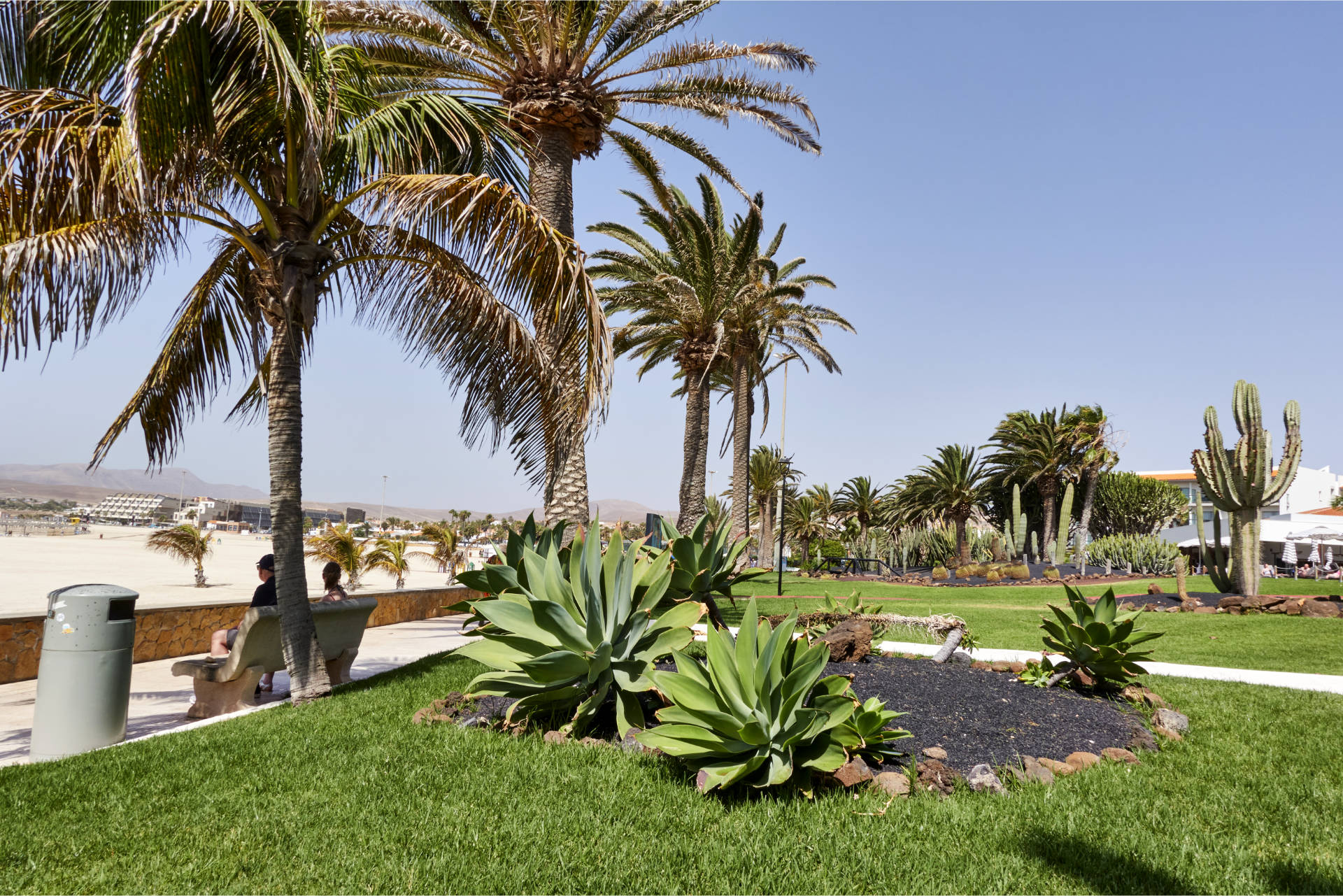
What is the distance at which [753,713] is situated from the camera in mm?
3617

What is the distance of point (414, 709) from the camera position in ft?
17.9

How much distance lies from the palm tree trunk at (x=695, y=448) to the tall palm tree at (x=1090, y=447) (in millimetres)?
21759

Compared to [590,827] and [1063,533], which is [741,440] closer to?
[1063,533]

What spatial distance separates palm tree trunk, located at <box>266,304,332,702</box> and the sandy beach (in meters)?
3.53

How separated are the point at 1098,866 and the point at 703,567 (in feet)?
11.6

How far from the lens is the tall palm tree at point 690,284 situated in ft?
55.6

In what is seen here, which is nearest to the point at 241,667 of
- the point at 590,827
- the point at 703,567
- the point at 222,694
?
the point at 222,694

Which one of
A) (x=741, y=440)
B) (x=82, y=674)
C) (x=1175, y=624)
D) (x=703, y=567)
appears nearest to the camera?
(x=82, y=674)

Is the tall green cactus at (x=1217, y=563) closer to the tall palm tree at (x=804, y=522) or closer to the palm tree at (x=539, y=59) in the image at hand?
the palm tree at (x=539, y=59)

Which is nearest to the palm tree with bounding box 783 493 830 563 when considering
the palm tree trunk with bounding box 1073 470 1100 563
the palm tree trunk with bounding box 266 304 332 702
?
the palm tree trunk with bounding box 1073 470 1100 563

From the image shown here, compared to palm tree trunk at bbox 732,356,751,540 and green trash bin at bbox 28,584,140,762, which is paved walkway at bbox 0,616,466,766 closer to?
green trash bin at bbox 28,584,140,762

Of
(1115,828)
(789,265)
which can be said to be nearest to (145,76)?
(1115,828)

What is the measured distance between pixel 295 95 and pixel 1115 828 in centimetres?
710

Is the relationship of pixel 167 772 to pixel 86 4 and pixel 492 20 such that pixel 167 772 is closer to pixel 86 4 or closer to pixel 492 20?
pixel 86 4
